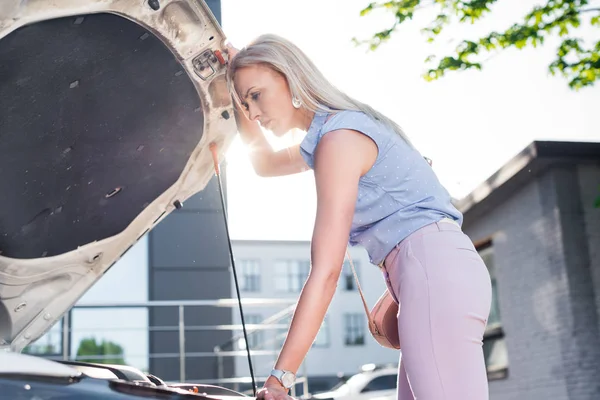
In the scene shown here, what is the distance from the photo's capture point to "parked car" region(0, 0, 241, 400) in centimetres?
227

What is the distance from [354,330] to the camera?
146 feet

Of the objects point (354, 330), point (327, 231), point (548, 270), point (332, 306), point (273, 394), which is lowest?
point (273, 394)

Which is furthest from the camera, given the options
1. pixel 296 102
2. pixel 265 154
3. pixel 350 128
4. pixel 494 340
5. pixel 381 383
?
pixel 381 383

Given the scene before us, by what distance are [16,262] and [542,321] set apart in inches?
313

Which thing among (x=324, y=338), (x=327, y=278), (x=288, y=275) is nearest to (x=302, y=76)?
(x=327, y=278)

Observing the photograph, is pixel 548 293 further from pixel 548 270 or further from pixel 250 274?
pixel 250 274

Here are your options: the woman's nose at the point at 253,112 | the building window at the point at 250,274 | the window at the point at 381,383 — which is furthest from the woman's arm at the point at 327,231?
the building window at the point at 250,274

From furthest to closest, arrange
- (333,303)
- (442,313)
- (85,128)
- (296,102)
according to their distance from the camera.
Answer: (333,303)
(85,128)
(296,102)
(442,313)

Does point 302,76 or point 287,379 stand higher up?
point 302,76

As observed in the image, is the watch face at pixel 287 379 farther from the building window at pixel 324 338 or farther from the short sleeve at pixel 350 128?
the building window at pixel 324 338

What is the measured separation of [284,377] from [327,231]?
1.12 ft

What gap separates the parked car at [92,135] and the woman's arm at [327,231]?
45cm

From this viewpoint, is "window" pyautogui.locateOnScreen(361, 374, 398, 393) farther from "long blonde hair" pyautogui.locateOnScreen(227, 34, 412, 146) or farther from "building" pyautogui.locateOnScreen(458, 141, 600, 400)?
"long blonde hair" pyautogui.locateOnScreen(227, 34, 412, 146)

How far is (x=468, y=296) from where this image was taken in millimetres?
1831
